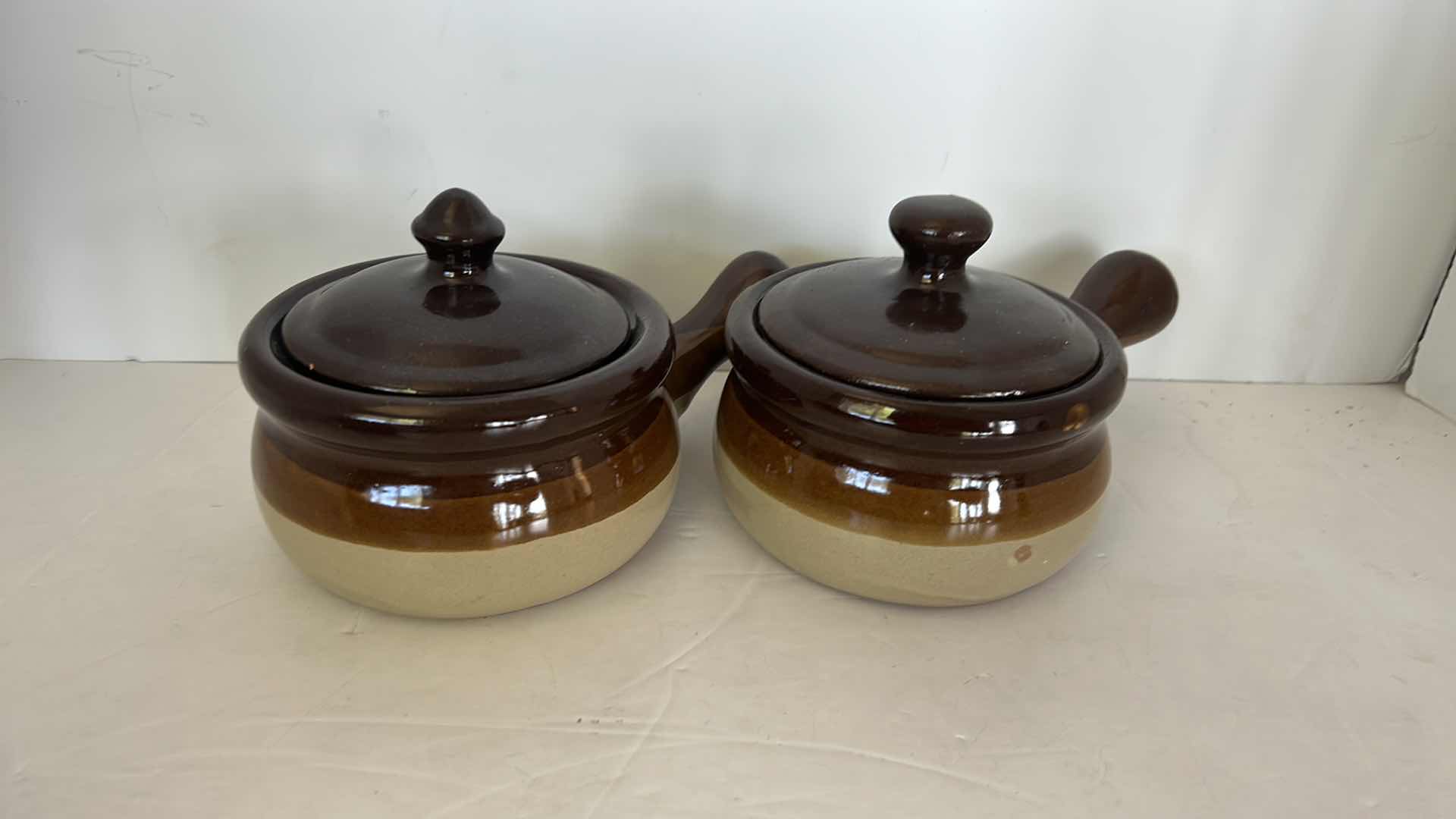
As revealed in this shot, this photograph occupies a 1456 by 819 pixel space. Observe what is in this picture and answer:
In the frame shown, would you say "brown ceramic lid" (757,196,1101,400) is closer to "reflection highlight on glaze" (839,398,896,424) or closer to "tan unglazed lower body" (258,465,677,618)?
"reflection highlight on glaze" (839,398,896,424)

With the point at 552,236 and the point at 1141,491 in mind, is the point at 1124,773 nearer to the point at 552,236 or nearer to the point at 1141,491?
the point at 1141,491

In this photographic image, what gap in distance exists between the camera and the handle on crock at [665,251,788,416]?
87cm

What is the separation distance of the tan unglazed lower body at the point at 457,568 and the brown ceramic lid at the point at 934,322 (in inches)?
7.1

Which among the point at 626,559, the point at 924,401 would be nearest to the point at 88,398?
the point at 626,559

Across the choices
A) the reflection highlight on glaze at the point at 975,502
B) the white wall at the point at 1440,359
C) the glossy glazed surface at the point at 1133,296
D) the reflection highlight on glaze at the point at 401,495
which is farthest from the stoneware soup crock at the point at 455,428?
the white wall at the point at 1440,359

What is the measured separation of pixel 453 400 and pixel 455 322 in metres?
0.08

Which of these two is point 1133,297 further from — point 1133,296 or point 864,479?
point 864,479

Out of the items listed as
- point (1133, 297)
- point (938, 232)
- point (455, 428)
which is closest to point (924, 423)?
point (938, 232)

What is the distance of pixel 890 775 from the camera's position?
0.59 metres

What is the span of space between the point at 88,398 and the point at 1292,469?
1176mm

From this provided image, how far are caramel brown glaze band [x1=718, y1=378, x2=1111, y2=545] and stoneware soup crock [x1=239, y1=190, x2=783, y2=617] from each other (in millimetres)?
99

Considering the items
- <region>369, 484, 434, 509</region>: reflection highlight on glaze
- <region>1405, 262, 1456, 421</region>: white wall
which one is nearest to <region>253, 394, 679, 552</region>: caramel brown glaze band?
<region>369, 484, 434, 509</region>: reflection highlight on glaze

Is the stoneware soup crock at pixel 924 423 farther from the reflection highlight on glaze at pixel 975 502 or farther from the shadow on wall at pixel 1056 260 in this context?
the shadow on wall at pixel 1056 260

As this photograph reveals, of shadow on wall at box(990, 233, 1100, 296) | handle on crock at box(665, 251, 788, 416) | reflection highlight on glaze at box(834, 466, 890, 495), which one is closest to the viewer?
reflection highlight on glaze at box(834, 466, 890, 495)
